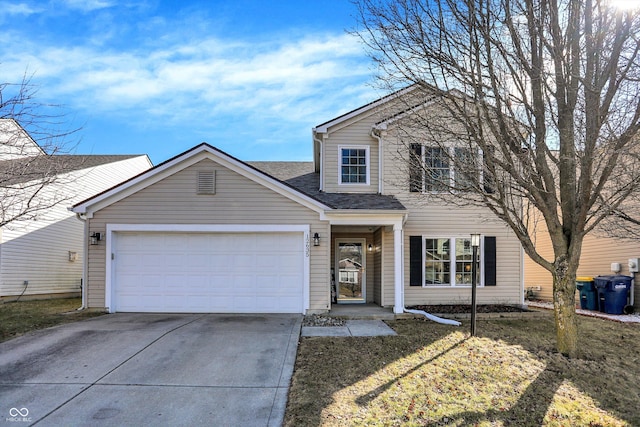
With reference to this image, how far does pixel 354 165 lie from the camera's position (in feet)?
39.4

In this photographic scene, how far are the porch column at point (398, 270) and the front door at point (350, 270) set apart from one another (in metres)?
2.50

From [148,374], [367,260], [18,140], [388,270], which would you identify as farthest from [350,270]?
[18,140]

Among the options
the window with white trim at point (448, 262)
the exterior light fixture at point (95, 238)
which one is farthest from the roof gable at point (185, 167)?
the window with white trim at point (448, 262)

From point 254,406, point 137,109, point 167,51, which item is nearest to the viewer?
point 254,406

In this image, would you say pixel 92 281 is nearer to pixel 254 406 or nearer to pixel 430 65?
pixel 254 406

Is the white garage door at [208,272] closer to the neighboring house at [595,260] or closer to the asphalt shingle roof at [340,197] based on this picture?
the asphalt shingle roof at [340,197]

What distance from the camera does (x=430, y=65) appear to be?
23.8 feet

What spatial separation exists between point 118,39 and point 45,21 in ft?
6.45

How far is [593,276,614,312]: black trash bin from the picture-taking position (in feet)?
→ 40.0

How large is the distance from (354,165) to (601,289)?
8167 millimetres

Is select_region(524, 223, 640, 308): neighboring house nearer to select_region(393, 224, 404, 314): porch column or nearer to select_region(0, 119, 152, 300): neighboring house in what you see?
select_region(393, 224, 404, 314): porch column

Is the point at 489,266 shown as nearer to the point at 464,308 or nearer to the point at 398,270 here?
the point at 464,308

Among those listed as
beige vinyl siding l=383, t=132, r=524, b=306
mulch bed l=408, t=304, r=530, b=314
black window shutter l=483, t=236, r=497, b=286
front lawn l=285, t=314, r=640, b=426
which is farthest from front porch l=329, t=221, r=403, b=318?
front lawn l=285, t=314, r=640, b=426

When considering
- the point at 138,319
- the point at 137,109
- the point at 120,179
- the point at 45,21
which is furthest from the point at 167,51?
the point at 120,179
